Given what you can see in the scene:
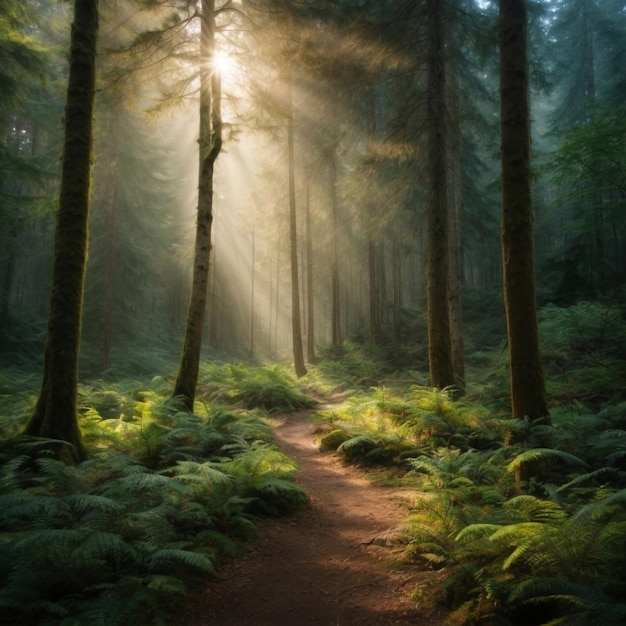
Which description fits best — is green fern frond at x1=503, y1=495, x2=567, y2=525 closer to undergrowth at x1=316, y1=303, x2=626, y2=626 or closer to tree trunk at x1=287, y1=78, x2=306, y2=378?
undergrowth at x1=316, y1=303, x2=626, y2=626

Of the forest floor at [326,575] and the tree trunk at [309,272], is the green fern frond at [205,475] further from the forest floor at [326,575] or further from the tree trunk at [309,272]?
the tree trunk at [309,272]

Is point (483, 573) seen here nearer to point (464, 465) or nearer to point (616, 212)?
point (464, 465)

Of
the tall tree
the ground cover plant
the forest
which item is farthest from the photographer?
the tall tree

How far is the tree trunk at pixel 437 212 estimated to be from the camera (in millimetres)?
9789

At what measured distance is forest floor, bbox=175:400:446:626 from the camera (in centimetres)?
329

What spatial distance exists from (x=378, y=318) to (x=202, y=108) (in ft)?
57.4

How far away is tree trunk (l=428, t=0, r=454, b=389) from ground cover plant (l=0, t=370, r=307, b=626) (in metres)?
5.32

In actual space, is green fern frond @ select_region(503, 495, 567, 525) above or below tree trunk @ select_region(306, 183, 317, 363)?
below

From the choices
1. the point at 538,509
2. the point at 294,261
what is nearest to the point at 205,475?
the point at 538,509

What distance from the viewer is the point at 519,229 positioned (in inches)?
215

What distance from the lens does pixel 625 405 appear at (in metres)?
6.59

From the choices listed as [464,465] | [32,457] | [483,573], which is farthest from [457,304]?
[32,457]

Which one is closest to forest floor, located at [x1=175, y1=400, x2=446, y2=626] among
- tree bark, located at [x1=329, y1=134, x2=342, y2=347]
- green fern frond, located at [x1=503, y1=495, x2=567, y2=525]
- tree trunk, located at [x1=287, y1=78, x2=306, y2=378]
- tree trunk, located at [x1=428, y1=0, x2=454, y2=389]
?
green fern frond, located at [x1=503, y1=495, x2=567, y2=525]

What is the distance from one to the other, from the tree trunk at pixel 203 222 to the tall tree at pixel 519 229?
20.4 feet
